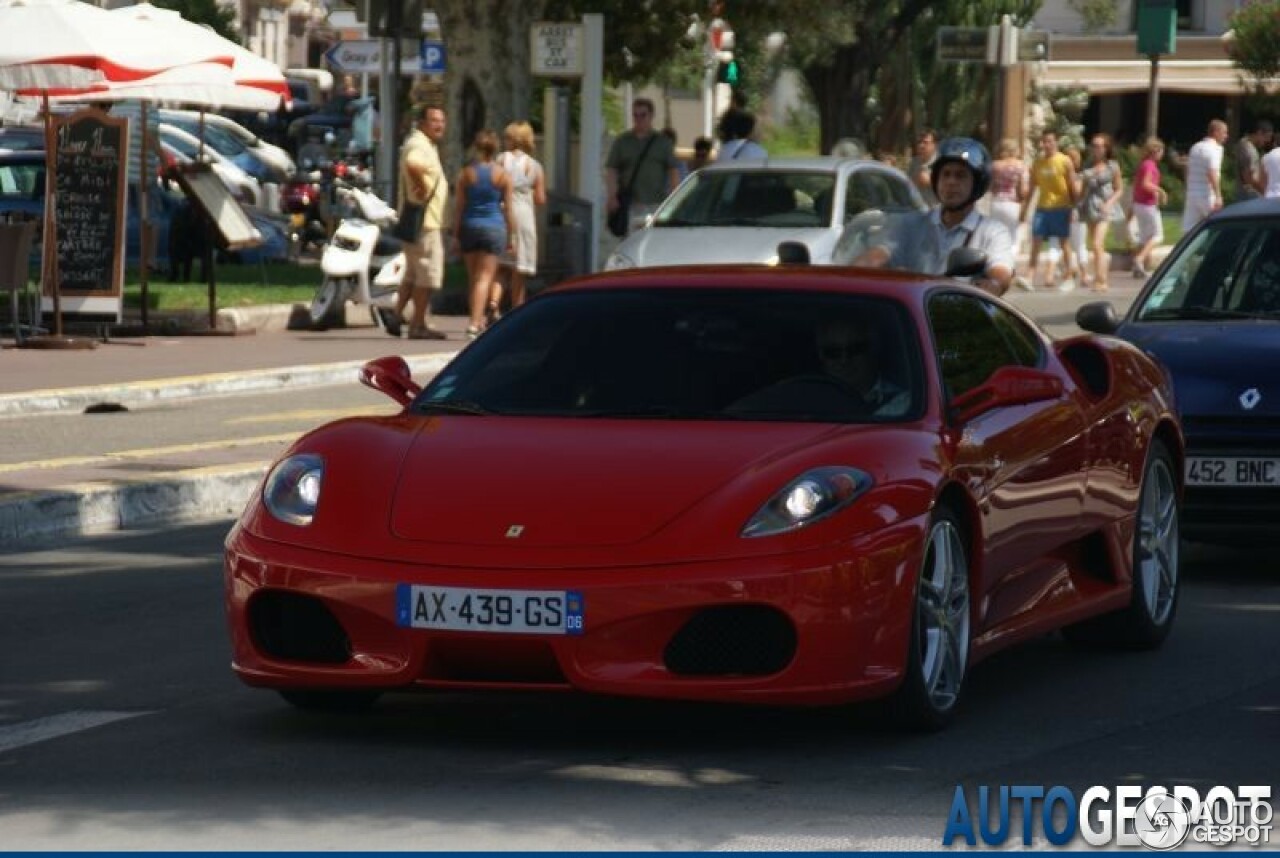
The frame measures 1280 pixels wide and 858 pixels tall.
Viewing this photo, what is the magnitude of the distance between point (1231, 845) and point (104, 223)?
1796cm

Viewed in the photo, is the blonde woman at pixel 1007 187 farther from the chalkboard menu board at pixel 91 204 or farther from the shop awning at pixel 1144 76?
the shop awning at pixel 1144 76

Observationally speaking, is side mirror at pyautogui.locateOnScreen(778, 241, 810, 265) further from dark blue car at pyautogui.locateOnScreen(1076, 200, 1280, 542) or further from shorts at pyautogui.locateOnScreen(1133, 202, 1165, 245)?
shorts at pyautogui.locateOnScreen(1133, 202, 1165, 245)

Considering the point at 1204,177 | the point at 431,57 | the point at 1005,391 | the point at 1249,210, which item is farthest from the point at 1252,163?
the point at 1005,391

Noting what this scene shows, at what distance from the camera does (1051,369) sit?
31.5ft

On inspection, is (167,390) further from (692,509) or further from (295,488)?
(692,509)

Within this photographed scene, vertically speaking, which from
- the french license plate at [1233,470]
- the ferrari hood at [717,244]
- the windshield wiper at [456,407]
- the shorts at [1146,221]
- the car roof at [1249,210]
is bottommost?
the shorts at [1146,221]

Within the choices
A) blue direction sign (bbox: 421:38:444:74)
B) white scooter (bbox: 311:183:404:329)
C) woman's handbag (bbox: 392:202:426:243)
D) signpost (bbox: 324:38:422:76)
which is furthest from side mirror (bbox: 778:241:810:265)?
signpost (bbox: 324:38:422:76)

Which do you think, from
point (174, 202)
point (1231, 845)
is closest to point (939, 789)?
point (1231, 845)

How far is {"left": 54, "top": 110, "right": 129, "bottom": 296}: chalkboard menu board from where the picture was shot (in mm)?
23656

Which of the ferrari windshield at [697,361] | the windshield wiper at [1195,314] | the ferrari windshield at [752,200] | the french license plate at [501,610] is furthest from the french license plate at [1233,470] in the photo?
the ferrari windshield at [752,200]

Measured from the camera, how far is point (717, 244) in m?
22.8

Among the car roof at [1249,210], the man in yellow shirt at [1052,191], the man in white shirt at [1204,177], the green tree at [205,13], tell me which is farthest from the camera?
the green tree at [205,13]

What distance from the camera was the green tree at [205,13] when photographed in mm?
59500

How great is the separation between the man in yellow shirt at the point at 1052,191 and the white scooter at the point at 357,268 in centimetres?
905
